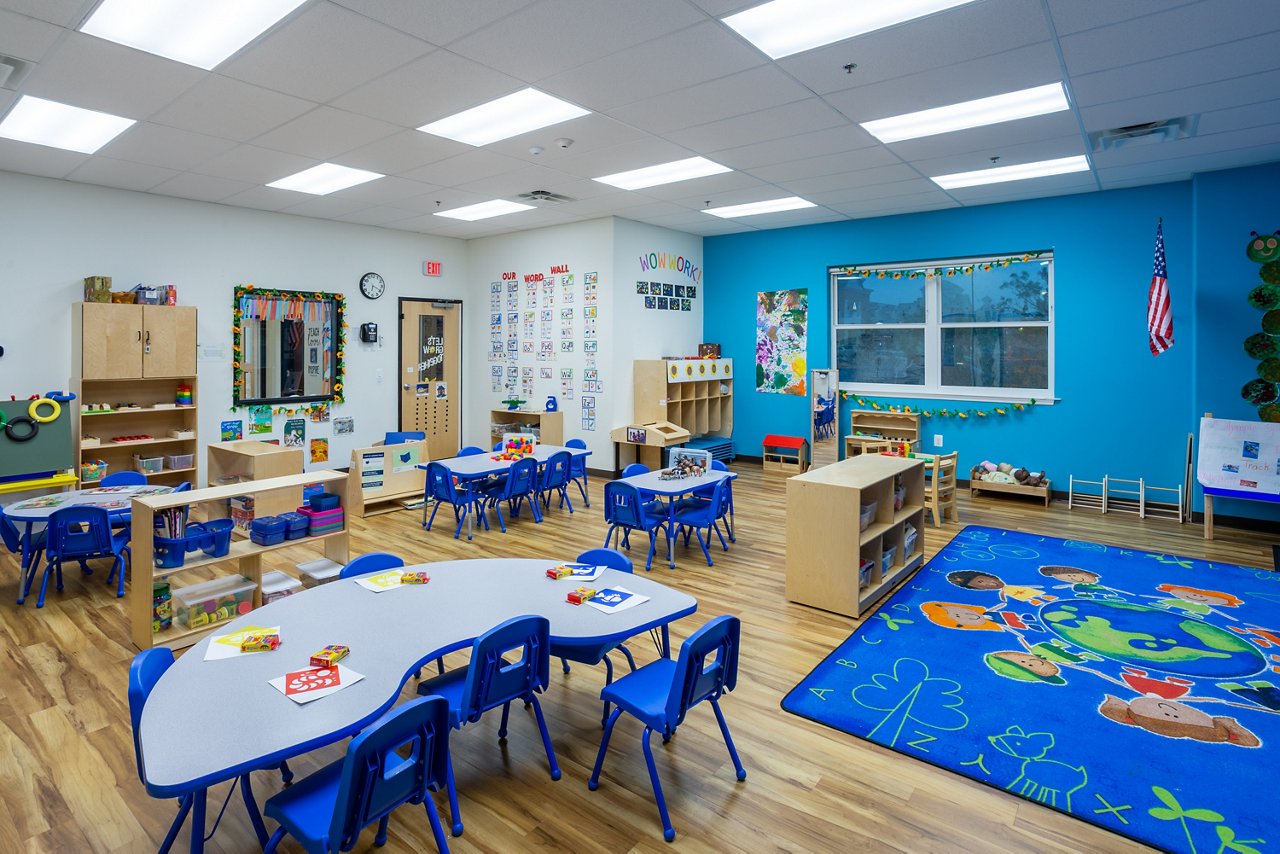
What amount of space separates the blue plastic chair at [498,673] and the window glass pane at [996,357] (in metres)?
7.37

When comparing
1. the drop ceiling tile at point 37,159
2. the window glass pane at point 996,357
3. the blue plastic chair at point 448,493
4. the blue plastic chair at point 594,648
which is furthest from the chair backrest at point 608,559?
the window glass pane at point 996,357

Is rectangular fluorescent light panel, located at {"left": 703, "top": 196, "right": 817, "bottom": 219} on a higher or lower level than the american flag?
higher

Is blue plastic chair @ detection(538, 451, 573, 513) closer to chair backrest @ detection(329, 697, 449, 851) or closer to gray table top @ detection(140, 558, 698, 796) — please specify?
gray table top @ detection(140, 558, 698, 796)

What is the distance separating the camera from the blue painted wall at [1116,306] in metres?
6.45

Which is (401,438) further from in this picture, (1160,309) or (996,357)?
(1160,309)

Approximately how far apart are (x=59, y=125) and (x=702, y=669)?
6121 millimetres

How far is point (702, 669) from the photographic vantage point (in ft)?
8.48

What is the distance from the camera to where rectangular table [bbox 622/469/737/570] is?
18.1 feet

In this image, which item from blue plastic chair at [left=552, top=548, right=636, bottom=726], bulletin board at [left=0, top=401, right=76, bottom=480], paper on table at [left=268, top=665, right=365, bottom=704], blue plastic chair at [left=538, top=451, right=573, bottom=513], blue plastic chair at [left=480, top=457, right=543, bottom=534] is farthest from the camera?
blue plastic chair at [left=538, top=451, right=573, bottom=513]

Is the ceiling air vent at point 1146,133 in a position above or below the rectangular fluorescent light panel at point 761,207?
below

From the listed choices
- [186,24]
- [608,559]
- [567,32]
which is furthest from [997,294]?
[186,24]

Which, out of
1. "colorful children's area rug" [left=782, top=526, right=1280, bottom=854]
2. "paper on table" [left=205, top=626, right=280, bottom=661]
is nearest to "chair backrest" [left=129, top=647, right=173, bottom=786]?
"paper on table" [left=205, top=626, right=280, bottom=661]

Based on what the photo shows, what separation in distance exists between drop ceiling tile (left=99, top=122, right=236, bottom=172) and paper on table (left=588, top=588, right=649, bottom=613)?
16.1ft

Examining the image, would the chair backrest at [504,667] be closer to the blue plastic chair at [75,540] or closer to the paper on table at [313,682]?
the paper on table at [313,682]
